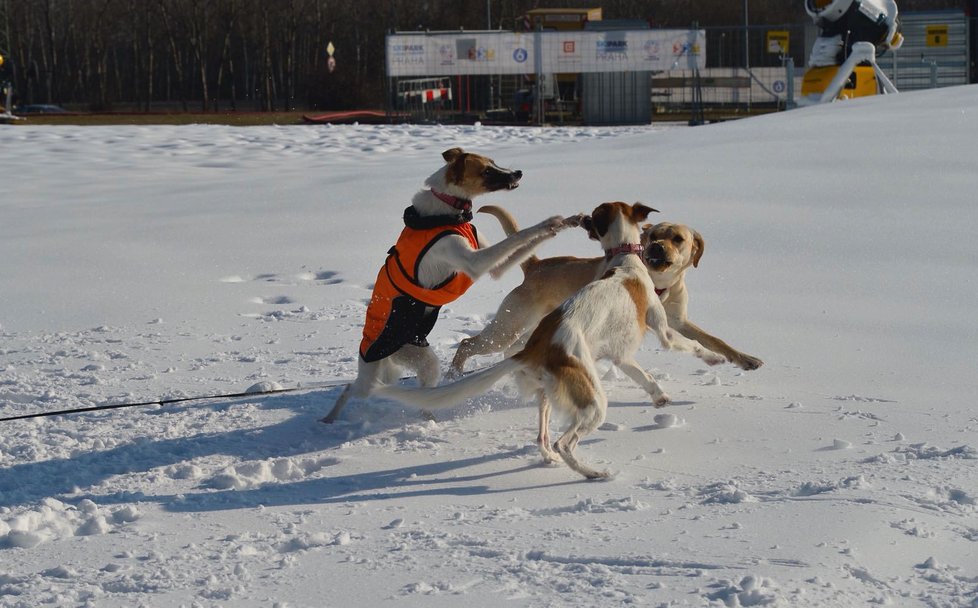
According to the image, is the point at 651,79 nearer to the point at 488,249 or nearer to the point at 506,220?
the point at 506,220

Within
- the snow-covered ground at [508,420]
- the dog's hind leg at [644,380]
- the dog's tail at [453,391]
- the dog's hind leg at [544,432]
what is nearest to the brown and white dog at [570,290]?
the snow-covered ground at [508,420]

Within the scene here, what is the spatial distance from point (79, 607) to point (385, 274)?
215cm

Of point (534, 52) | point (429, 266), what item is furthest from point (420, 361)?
point (534, 52)

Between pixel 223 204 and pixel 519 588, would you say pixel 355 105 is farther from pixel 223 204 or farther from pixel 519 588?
pixel 519 588

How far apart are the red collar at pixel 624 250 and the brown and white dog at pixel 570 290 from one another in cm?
35

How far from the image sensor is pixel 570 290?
16.4ft

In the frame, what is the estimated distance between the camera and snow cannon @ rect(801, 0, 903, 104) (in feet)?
51.8

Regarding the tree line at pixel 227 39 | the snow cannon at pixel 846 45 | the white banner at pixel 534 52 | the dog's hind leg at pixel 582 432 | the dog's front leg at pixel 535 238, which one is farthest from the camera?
the tree line at pixel 227 39

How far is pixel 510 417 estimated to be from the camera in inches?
186

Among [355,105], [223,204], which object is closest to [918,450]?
[223,204]

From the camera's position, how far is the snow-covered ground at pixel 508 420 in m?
3.04

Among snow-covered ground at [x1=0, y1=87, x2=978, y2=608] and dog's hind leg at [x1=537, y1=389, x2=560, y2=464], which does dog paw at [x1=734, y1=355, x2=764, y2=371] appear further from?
dog's hind leg at [x1=537, y1=389, x2=560, y2=464]

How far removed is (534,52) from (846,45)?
6.92m

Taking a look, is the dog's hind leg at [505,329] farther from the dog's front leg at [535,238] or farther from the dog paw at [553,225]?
the dog paw at [553,225]
